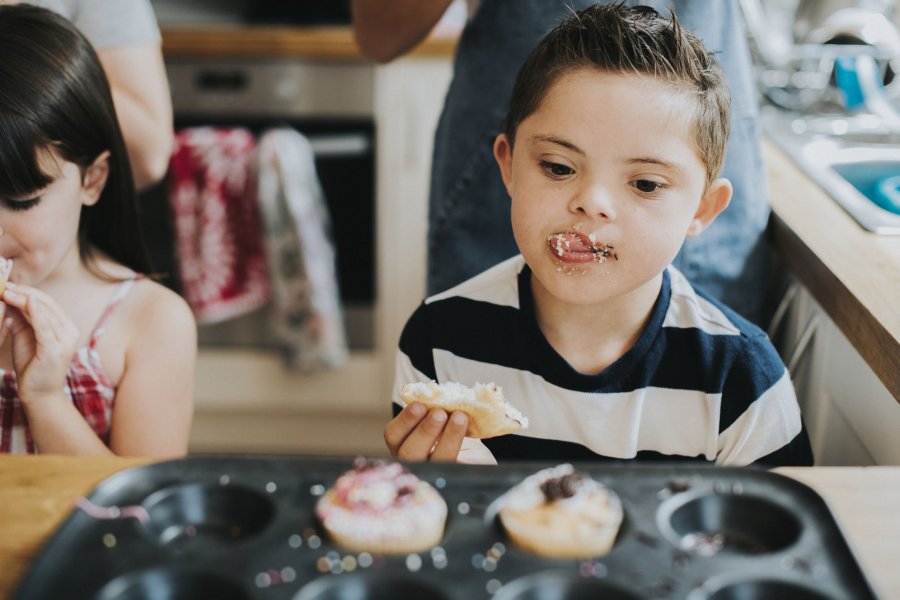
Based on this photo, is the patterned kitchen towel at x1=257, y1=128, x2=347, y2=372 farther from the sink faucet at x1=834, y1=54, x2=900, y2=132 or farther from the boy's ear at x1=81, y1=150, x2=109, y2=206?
the sink faucet at x1=834, y1=54, x2=900, y2=132

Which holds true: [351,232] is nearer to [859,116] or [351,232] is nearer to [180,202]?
[180,202]

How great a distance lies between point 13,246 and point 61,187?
9 cm

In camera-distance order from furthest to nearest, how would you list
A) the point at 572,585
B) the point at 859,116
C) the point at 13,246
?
the point at 859,116
the point at 13,246
the point at 572,585

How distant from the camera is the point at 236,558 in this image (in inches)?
26.6

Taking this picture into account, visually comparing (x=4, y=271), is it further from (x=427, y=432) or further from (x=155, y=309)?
(x=427, y=432)

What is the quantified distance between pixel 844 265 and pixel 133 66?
99 centimetres

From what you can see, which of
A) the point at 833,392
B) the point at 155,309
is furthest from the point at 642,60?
the point at 155,309

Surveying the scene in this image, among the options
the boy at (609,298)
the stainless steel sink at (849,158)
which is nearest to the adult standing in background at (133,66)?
the boy at (609,298)

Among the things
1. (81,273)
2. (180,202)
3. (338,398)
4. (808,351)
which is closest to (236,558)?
(81,273)

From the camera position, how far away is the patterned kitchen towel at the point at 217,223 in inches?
94.4

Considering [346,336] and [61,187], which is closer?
[61,187]

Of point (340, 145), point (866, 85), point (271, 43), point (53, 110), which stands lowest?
point (340, 145)

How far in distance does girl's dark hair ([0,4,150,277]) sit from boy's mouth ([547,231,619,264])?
0.60 m

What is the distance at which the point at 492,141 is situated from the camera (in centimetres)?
147
